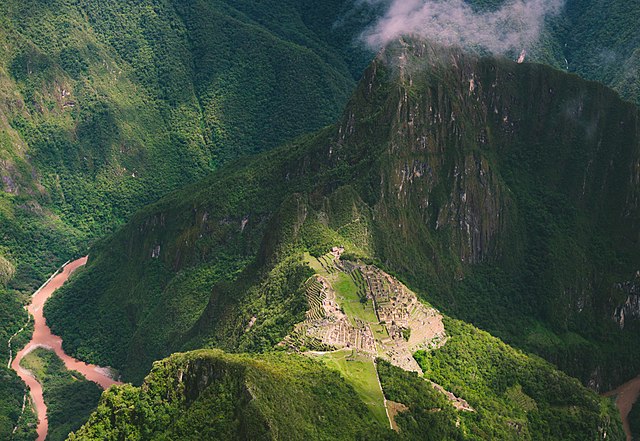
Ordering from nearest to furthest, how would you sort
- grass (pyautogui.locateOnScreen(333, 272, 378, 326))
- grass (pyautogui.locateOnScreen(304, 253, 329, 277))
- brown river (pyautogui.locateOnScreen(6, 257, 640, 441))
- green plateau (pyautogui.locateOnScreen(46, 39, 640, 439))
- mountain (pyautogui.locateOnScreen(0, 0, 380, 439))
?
grass (pyautogui.locateOnScreen(333, 272, 378, 326))
grass (pyautogui.locateOnScreen(304, 253, 329, 277))
green plateau (pyautogui.locateOnScreen(46, 39, 640, 439))
brown river (pyautogui.locateOnScreen(6, 257, 640, 441))
mountain (pyautogui.locateOnScreen(0, 0, 380, 439))

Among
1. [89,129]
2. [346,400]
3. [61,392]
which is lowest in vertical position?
[61,392]

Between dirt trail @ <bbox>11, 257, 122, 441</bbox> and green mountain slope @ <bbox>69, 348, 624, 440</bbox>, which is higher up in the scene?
green mountain slope @ <bbox>69, 348, 624, 440</bbox>

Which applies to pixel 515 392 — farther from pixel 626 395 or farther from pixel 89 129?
pixel 89 129

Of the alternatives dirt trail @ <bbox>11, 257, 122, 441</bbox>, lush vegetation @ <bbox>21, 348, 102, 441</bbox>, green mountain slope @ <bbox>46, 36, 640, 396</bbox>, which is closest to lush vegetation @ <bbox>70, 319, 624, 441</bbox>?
green mountain slope @ <bbox>46, 36, 640, 396</bbox>

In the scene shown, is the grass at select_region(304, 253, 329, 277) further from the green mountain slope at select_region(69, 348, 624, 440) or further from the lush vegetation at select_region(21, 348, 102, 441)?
Result: the lush vegetation at select_region(21, 348, 102, 441)

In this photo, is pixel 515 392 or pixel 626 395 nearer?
pixel 515 392

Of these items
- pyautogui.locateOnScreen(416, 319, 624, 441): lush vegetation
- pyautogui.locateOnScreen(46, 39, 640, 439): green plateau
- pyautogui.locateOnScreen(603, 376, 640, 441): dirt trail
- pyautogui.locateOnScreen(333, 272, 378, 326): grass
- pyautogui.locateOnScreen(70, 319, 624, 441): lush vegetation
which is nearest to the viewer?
pyautogui.locateOnScreen(70, 319, 624, 441): lush vegetation

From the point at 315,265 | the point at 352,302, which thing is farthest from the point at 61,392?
the point at 352,302
